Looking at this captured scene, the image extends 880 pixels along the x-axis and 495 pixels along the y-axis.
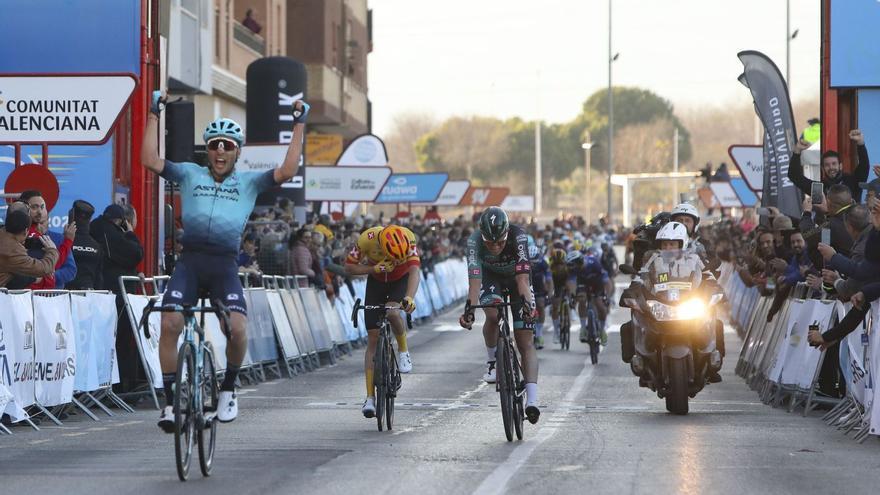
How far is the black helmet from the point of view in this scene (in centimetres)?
1413

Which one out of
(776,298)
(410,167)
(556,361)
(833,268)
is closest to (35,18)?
(556,361)

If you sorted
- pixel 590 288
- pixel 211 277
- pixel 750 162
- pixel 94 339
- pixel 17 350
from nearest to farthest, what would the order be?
1. pixel 211 277
2. pixel 17 350
3. pixel 94 339
4. pixel 590 288
5. pixel 750 162

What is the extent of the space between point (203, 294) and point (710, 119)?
166352mm

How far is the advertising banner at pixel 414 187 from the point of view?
45.9 metres

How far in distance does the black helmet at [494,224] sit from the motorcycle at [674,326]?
3008 millimetres

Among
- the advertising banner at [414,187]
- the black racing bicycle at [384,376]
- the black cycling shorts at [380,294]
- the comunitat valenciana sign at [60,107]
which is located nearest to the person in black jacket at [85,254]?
the comunitat valenciana sign at [60,107]

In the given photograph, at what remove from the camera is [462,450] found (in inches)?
505

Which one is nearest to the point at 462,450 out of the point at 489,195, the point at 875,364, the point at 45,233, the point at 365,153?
the point at 875,364

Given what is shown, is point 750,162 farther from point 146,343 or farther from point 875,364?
point 875,364

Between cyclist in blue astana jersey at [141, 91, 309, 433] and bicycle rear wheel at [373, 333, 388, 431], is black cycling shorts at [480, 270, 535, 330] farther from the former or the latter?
cyclist in blue astana jersey at [141, 91, 309, 433]

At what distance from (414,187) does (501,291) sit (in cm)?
3149

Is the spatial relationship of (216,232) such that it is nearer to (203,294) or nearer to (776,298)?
(203,294)

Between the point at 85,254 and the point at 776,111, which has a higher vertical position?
the point at 776,111

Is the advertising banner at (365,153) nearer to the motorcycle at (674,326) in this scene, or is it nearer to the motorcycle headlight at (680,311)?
the motorcycle at (674,326)
